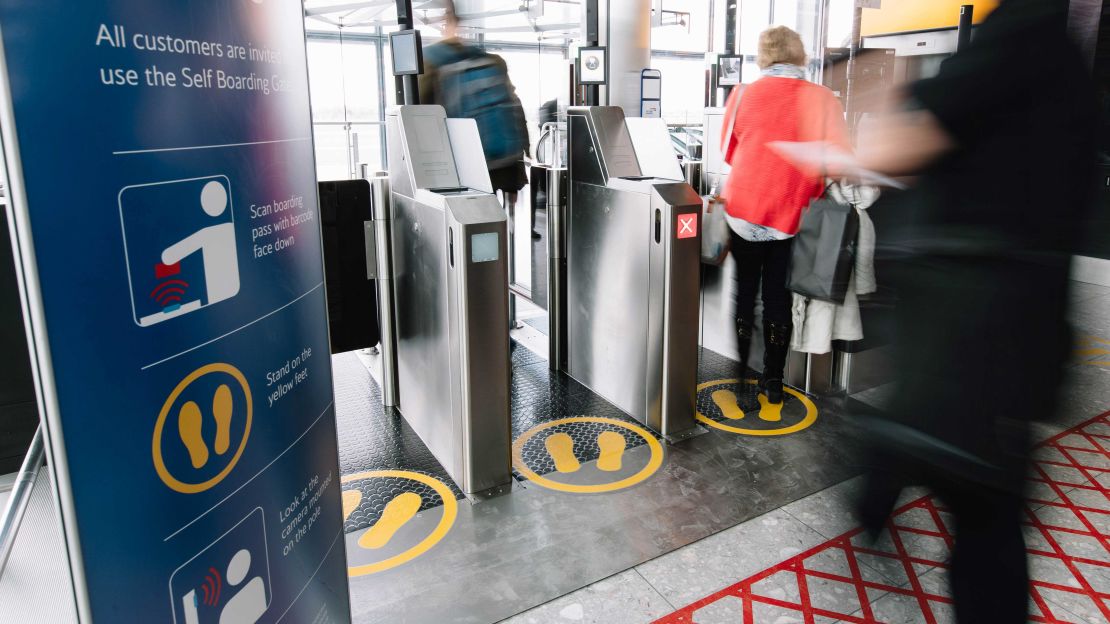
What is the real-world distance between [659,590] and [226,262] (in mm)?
1534

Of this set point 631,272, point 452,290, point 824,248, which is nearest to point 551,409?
point 631,272

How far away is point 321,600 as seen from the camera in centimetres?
135

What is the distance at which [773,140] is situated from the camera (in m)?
2.88

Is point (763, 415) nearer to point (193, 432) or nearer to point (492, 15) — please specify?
point (193, 432)

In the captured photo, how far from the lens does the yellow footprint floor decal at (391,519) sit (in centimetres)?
233

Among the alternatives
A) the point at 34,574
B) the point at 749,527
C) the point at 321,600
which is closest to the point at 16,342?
the point at 34,574

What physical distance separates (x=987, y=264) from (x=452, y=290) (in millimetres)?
1597

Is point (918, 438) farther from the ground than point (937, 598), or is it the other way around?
point (918, 438)

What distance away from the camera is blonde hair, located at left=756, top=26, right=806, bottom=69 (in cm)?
284

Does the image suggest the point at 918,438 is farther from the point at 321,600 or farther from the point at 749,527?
the point at 321,600

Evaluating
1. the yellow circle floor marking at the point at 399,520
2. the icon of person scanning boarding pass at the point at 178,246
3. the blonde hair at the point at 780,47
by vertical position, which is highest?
A: the blonde hair at the point at 780,47

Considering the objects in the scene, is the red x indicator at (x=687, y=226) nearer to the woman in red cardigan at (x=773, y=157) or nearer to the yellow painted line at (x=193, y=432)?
the woman in red cardigan at (x=773, y=157)

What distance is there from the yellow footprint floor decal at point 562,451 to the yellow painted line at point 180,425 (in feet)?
6.01

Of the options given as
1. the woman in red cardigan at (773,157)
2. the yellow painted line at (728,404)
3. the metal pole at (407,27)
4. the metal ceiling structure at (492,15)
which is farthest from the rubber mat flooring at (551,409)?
the metal ceiling structure at (492,15)
